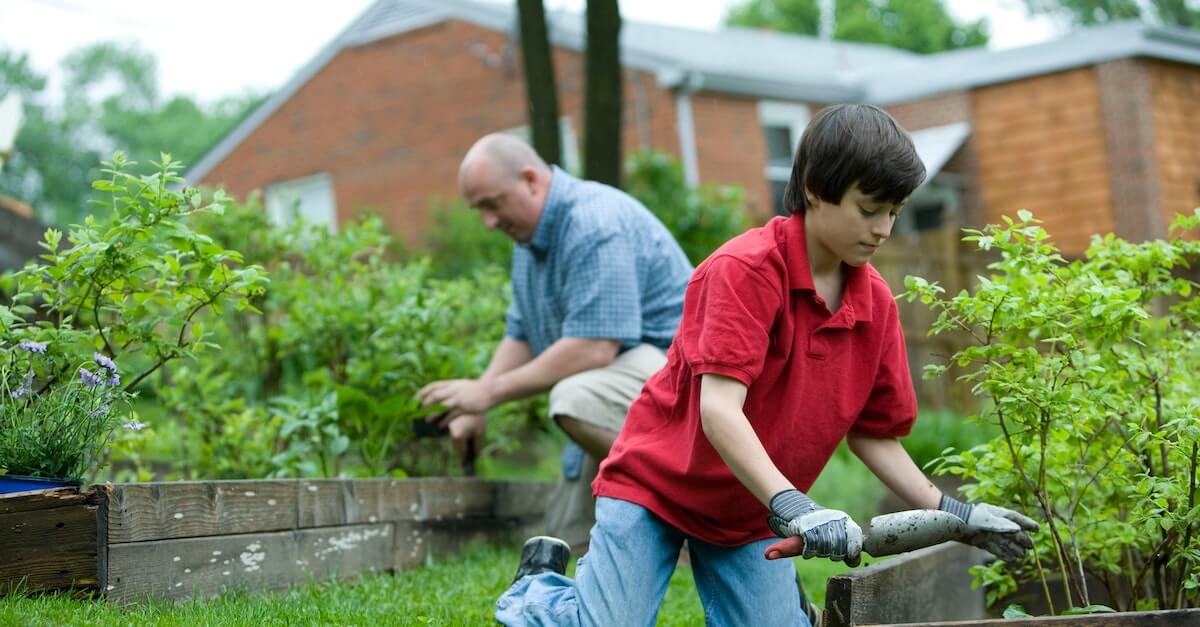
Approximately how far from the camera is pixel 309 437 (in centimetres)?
507

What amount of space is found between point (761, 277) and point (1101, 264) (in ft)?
3.55

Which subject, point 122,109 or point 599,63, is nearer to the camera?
point 599,63

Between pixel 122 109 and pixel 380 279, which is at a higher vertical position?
pixel 122 109

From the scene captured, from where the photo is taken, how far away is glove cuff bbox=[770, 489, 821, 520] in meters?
2.64

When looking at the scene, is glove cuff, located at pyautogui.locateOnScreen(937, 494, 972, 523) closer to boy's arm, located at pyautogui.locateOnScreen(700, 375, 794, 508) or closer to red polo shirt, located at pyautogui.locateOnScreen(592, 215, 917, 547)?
red polo shirt, located at pyautogui.locateOnScreen(592, 215, 917, 547)

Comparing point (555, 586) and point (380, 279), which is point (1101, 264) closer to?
point (555, 586)

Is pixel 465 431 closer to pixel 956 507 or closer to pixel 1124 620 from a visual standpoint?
pixel 956 507

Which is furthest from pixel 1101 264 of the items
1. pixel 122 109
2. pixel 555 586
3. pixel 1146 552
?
pixel 122 109

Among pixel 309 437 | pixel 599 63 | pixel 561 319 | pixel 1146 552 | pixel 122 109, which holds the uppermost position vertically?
pixel 122 109

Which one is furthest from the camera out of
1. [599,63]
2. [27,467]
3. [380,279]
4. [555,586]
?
[599,63]

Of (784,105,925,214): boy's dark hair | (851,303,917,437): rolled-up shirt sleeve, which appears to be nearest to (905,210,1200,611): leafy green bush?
(851,303,917,437): rolled-up shirt sleeve

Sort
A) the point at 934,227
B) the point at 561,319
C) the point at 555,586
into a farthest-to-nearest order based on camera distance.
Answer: the point at 934,227
the point at 561,319
the point at 555,586

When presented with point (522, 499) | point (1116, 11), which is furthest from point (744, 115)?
point (1116, 11)

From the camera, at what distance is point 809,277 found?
298 cm
